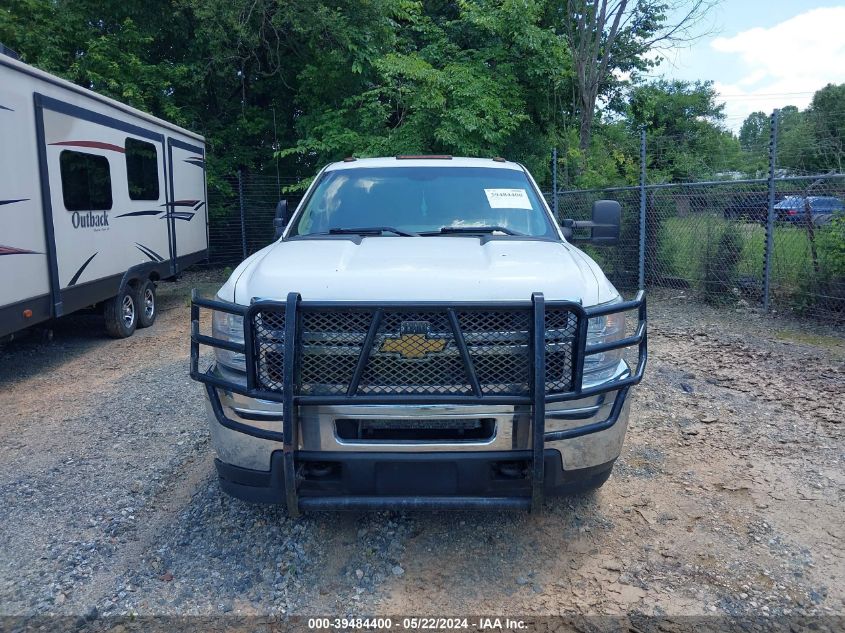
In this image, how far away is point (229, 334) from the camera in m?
3.17

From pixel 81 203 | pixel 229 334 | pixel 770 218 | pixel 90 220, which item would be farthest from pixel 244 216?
pixel 229 334

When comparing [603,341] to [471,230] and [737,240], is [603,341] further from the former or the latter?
[737,240]

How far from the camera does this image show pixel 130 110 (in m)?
8.84

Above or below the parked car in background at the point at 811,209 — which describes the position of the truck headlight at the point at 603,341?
below

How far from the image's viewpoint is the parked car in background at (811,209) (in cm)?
783

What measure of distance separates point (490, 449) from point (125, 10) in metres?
14.9


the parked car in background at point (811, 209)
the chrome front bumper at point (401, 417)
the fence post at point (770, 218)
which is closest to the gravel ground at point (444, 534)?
the chrome front bumper at point (401, 417)

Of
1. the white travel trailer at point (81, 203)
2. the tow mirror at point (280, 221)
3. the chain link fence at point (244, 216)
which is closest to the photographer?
the tow mirror at point (280, 221)

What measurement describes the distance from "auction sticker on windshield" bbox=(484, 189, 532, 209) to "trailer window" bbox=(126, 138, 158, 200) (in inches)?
242

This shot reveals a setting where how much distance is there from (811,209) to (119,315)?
29.1 feet

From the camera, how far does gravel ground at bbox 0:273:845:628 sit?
297 centimetres

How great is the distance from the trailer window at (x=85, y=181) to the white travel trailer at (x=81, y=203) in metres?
0.01

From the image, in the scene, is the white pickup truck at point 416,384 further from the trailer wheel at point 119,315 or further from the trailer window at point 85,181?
the trailer wheel at point 119,315

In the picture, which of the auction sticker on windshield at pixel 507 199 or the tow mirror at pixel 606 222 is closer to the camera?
the auction sticker on windshield at pixel 507 199
